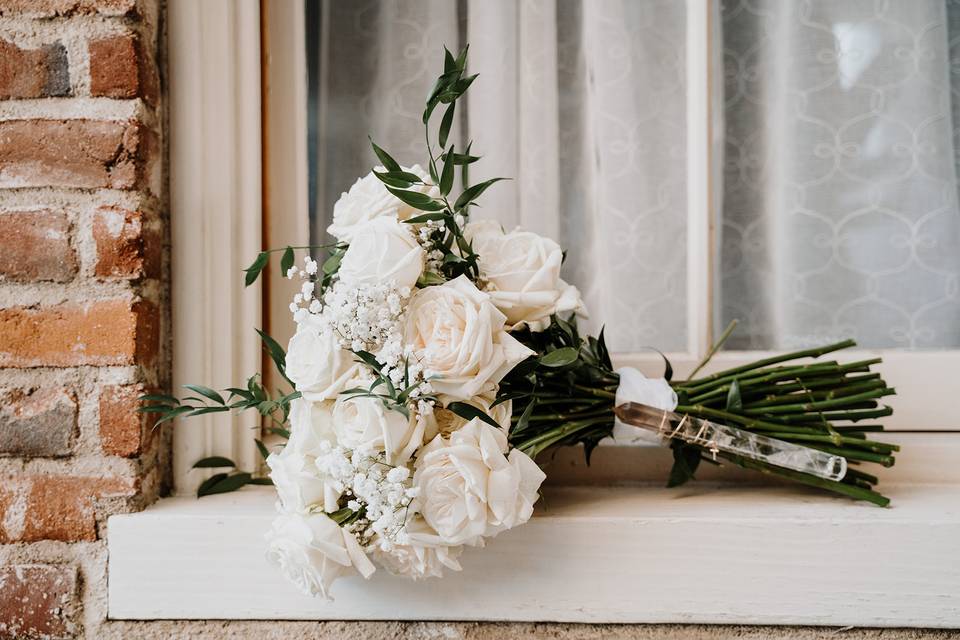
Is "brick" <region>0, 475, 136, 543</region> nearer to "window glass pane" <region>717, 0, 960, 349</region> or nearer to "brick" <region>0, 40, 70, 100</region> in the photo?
"brick" <region>0, 40, 70, 100</region>

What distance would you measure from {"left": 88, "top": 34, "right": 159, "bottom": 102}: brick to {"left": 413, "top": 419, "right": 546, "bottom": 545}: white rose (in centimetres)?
59

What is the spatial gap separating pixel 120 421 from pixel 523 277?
53cm

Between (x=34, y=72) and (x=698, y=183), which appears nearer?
(x=34, y=72)

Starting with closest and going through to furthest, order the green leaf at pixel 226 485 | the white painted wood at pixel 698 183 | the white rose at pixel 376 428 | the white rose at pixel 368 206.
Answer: the white rose at pixel 376 428 → the white rose at pixel 368 206 → the green leaf at pixel 226 485 → the white painted wood at pixel 698 183

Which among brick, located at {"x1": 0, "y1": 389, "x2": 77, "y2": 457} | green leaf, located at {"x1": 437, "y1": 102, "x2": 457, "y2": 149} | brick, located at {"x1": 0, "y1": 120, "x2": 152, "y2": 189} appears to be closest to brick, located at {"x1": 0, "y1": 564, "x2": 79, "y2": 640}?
brick, located at {"x1": 0, "y1": 389, "x2": 77, "y2": 457}

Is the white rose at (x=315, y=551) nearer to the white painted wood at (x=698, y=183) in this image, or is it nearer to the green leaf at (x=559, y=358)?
the green leaf at (x=559, y=358)

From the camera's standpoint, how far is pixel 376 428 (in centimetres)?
59

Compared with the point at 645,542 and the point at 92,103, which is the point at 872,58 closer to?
the point at 645,542

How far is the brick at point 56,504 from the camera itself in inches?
29.4

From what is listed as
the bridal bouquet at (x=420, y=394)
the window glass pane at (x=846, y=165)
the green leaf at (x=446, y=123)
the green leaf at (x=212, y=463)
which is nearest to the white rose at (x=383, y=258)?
the bridal bouquet at (x=420, y=394)

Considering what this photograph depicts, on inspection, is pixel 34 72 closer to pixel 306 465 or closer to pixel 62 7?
pixel 62 7

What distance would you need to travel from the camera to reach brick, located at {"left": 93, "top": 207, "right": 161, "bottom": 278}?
74 centimetres

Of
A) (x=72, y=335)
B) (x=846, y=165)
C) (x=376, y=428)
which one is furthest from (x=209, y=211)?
(x=846, y=165)

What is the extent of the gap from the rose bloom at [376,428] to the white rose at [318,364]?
0.02 m
